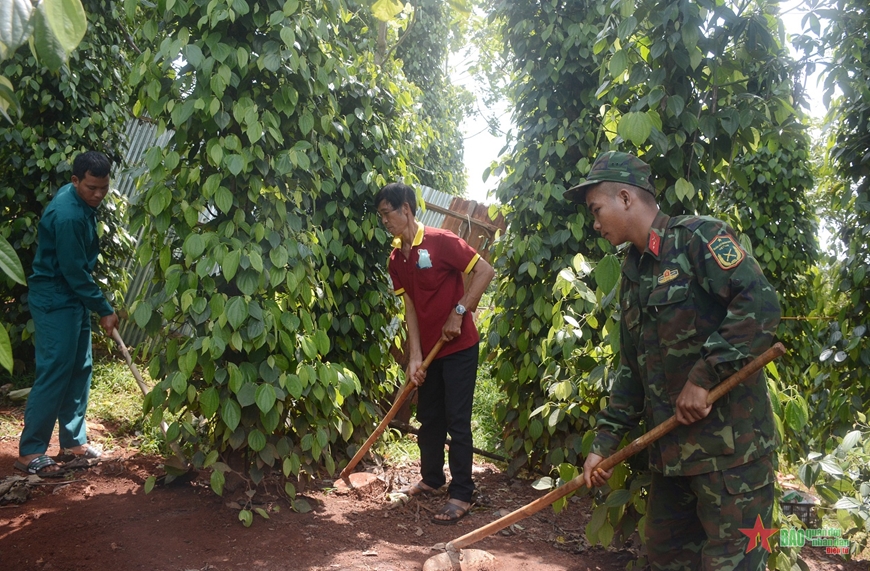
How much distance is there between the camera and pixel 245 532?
10.5 feet

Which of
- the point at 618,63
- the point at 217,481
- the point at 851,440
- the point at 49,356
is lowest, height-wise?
the point at 217,481

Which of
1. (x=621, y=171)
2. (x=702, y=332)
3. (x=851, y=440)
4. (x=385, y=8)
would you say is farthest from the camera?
(x=851, y=440)

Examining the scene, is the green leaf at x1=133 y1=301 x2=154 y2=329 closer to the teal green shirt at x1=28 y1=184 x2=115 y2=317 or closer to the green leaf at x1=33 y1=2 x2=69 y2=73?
the teal green shirt at x1=28 y1=184 x2=115 y2=317

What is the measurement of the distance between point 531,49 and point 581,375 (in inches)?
Result: 93.9

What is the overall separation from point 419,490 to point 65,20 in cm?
344

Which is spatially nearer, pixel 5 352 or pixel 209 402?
pixel 5 352

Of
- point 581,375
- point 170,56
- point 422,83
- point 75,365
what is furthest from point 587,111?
point 422,83

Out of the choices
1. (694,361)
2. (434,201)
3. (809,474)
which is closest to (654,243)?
(694,361)

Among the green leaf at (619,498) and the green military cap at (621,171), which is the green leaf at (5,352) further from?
the green leaf at (619,498)

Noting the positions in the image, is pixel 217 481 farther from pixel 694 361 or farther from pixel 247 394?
pixel 694 361

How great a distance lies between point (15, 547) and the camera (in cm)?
291

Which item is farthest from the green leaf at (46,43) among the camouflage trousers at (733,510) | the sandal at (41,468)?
the sandal at (41,468)

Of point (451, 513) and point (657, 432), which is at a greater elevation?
point (657, 432)

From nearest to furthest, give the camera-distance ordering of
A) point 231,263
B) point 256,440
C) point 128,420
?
point 231,263 < point 256,440 < point 128,420
